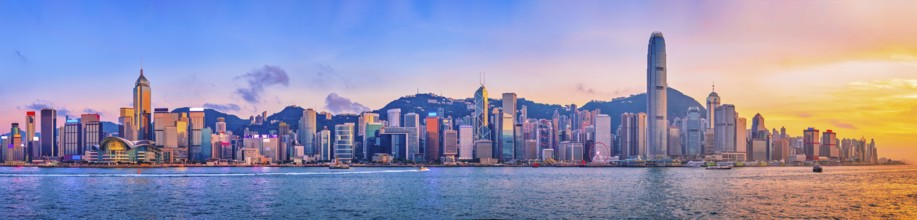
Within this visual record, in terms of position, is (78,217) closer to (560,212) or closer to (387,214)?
(387,214)

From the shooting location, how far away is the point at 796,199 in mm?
89500

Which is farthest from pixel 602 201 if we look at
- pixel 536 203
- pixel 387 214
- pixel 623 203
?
pixel 387 214

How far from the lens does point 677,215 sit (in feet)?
225

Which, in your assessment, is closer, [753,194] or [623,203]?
[623,203]

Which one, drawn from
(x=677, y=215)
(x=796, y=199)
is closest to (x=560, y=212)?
(x=677, y=215)

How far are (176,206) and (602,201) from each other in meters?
45.8

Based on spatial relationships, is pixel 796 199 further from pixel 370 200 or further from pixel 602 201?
pixel 370 200

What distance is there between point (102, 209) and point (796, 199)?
76011 mm

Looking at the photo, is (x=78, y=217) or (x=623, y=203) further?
(x=623, y=203)

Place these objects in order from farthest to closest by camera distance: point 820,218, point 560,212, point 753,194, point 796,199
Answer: point 753,194, point 796,199, point 560,212, point 820,218

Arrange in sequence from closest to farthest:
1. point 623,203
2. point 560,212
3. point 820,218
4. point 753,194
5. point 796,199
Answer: point 820,218 < point 560,212 < point 623,203 < point 796,199 < point 753,194

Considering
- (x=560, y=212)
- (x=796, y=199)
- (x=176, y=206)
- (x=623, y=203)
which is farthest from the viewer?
(x=796, y=199)

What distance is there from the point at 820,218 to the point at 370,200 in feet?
154

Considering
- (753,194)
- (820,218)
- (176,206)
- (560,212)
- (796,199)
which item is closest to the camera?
(820,218)
